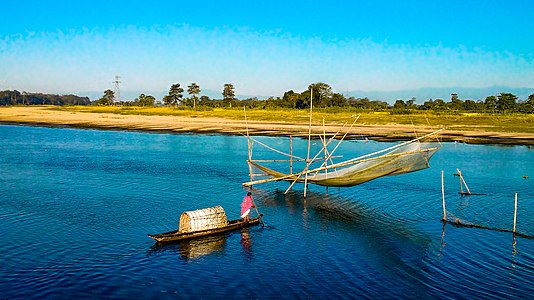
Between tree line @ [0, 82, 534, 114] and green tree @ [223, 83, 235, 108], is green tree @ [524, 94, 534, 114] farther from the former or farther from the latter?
green tree @ [223, 83, 235, 108]

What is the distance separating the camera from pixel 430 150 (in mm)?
14336

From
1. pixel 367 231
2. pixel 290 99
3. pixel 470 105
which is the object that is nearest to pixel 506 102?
pixel 470 105

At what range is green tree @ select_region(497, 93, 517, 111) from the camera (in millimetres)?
62806

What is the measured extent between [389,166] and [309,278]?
657 centimetres

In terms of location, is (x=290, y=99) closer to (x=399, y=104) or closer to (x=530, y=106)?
(x=399, y=104)

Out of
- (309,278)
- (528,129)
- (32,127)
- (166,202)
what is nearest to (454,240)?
(309,278)

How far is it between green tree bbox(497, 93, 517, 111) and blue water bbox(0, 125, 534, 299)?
45451 millimetres

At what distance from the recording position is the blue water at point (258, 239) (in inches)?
352

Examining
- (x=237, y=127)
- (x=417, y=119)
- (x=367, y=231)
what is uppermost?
(x=417, y=119)

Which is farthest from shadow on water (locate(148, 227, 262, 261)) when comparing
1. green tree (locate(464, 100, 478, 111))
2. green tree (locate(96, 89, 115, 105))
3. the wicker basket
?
green tree (locate(96, 89, 115, 105))

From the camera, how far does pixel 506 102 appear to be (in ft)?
208

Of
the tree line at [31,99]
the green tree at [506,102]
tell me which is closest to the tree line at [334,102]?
the green tree at [506,102]

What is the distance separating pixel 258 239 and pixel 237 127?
3456 cm

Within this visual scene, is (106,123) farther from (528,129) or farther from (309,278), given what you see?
(309,278)
